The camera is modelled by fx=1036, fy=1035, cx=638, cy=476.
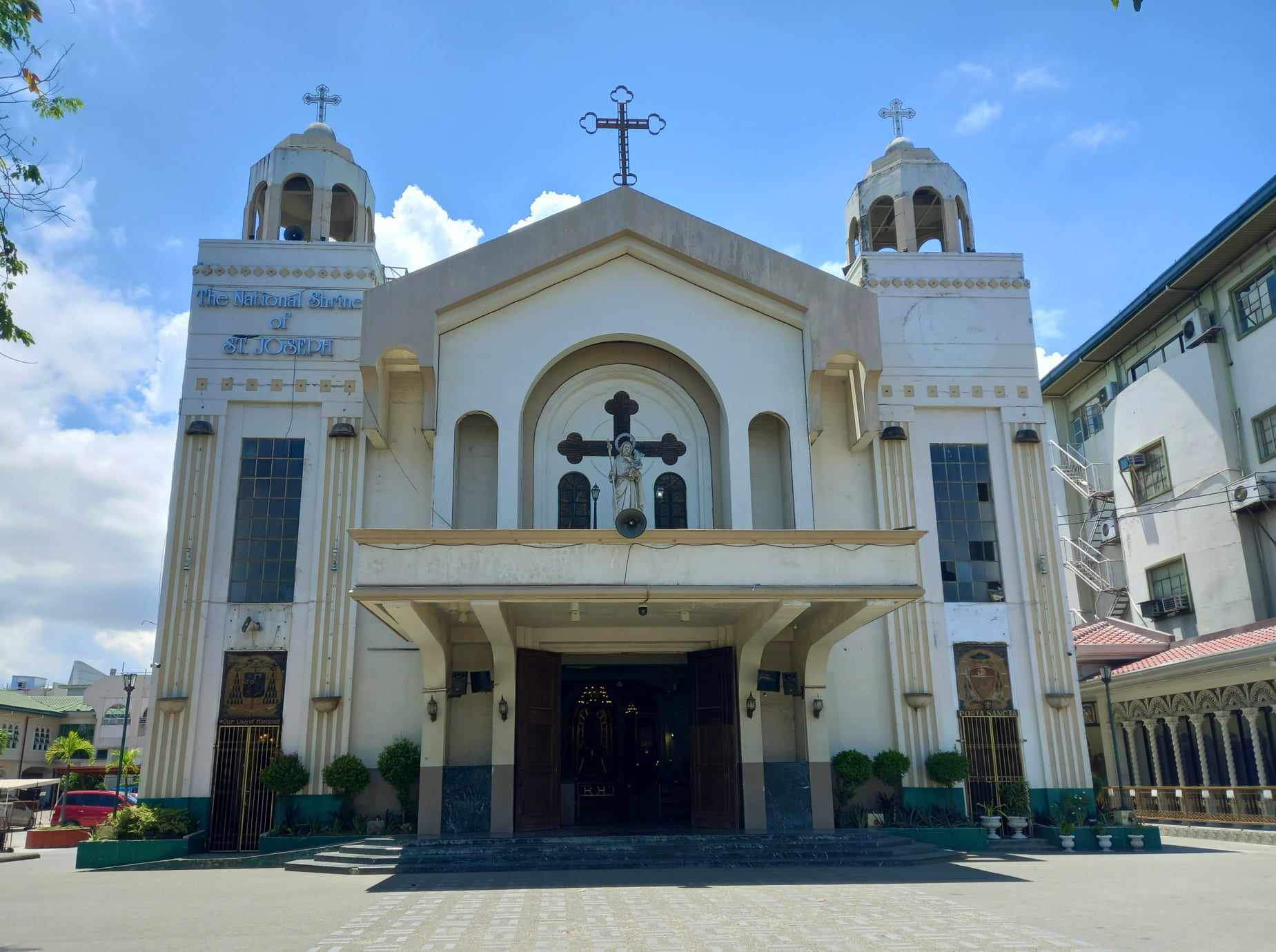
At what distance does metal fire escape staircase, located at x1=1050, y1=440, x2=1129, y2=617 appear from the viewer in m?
31.4

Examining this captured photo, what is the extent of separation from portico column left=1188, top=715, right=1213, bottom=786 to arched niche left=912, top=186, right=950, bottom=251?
11.0 m

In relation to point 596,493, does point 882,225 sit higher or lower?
higher

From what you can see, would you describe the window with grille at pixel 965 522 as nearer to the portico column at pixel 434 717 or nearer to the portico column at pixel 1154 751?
the portico column at pixel 1154 751

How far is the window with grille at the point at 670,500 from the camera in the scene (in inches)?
733

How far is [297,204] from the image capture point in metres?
21.8

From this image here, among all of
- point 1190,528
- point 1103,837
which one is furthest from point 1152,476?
point 1103,837

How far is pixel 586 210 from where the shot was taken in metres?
18.7

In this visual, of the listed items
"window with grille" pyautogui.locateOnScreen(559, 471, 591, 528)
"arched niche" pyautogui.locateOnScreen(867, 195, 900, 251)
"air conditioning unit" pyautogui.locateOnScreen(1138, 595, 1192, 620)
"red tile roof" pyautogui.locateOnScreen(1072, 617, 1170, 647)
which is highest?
"arched niche" pyautogui.locateOnScreen(867, 195, 900, 251)

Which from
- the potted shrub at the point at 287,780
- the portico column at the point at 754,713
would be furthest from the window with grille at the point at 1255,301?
the potted shrub at the point at 287,780

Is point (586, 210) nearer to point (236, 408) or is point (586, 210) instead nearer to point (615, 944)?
point (236, 408)

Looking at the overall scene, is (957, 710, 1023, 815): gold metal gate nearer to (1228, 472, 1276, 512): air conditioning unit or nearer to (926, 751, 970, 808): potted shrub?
(926, 751, 970, 808): potted shrub

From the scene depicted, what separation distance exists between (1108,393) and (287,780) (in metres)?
26.1

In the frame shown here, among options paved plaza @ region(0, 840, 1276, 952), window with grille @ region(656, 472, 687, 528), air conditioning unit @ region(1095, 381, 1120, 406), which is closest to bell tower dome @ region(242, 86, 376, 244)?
window with grille @ region(656, 472, 687, 528)

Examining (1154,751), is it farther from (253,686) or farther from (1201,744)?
(253,686)
